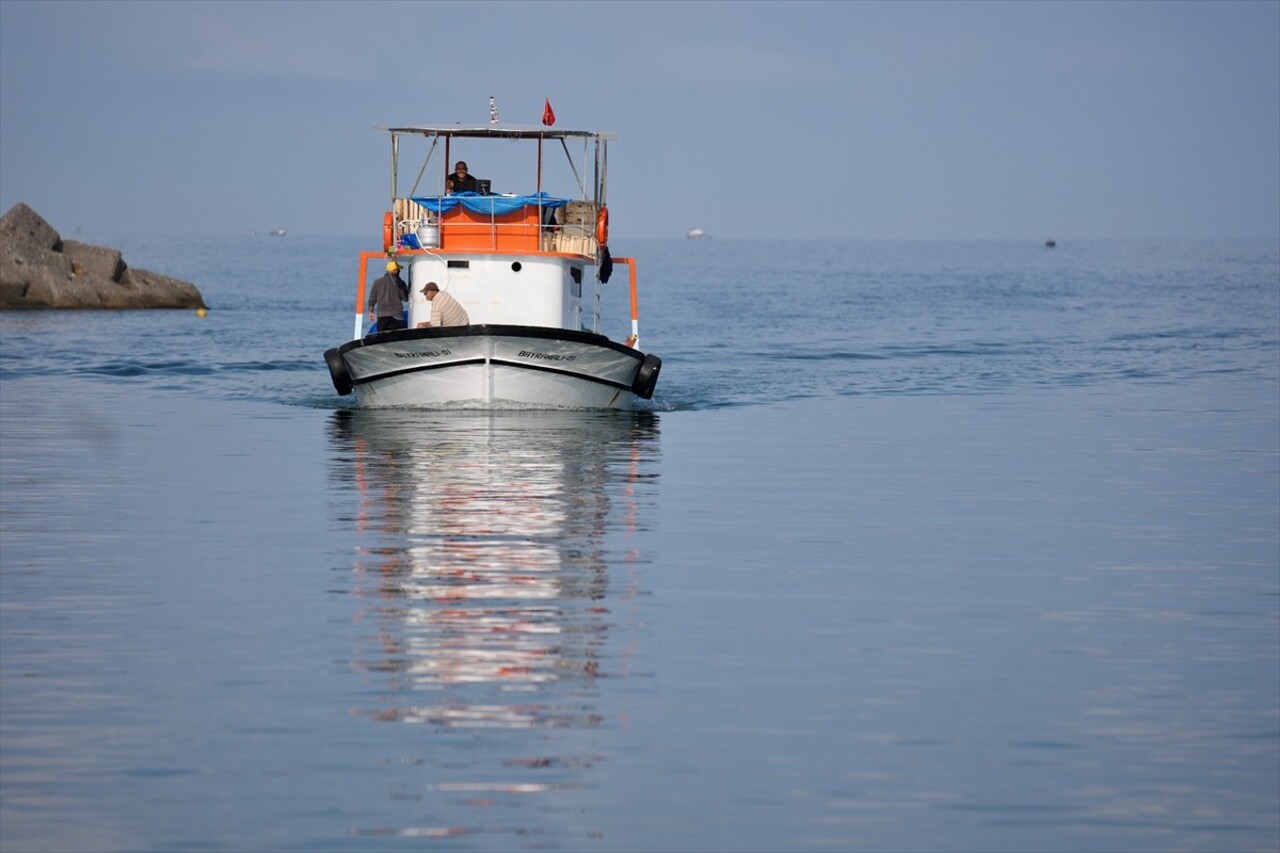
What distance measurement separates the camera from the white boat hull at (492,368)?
92.8ft

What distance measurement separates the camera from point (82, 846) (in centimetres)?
887

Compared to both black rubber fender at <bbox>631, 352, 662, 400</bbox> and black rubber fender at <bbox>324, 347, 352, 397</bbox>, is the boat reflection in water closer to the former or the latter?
black rubber fender at <bbox>324, 347, 352, 397</bbox>

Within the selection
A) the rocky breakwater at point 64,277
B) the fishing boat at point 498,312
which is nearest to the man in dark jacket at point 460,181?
the fishing boat at point 498,312

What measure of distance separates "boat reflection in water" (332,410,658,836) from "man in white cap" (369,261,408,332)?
3.80 metres

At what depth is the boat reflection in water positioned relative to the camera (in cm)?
1022

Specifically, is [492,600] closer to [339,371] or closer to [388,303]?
[339,371]

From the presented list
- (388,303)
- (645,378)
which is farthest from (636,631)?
(388,303)

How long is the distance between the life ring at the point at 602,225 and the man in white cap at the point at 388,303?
309 centimetres

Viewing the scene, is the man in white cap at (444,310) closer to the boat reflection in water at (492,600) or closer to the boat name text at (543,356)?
the boat name text at (543,356)

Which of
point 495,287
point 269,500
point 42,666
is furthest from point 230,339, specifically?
point 42,666

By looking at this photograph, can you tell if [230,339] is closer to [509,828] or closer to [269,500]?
[269,500]

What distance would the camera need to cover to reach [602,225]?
30391mm

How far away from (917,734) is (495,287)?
19.5 meters

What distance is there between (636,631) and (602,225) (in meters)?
17.5
